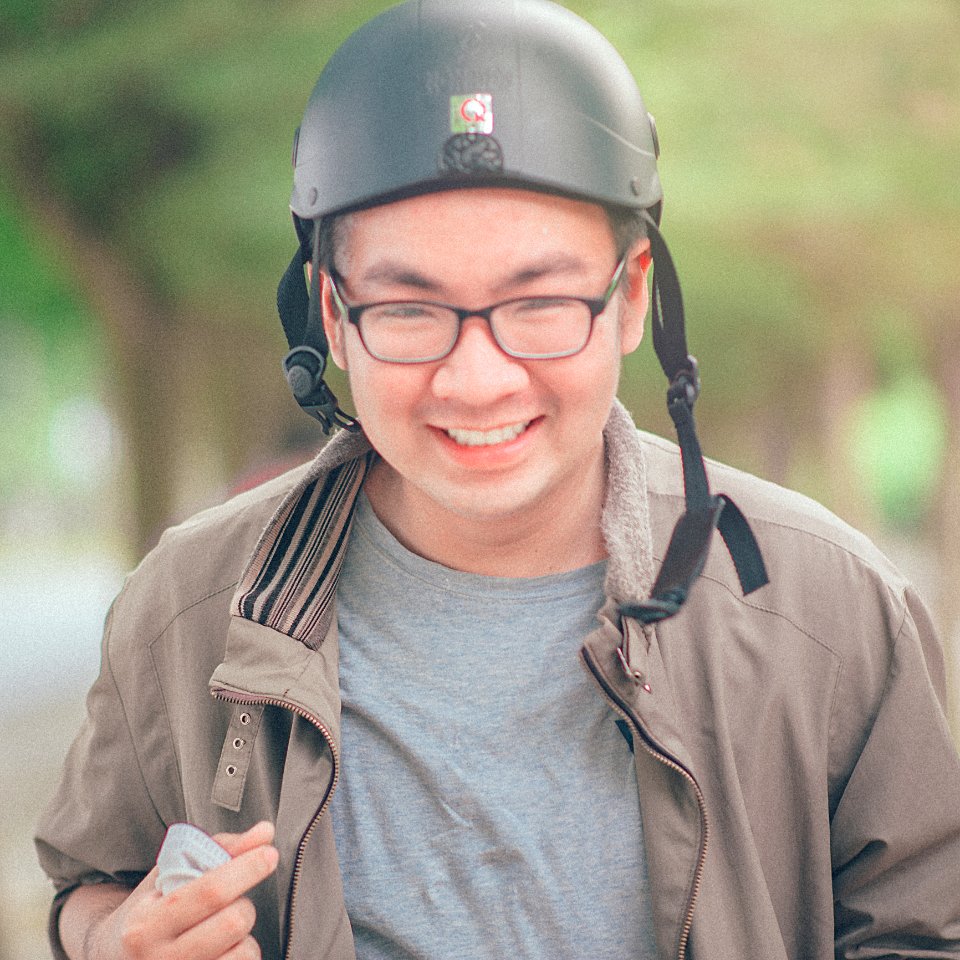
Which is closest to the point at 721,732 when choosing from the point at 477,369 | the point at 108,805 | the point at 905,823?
the point at 905,823

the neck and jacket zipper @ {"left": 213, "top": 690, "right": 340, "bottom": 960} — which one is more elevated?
the neck

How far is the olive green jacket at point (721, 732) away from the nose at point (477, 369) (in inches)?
16.0

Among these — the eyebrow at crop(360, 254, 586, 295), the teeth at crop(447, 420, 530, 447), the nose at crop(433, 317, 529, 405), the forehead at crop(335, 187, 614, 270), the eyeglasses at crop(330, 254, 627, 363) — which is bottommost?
the teeth at crop(447, 420, 530, 447)

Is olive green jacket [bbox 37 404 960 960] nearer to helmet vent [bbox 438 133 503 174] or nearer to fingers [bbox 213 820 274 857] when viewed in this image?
fingers [bbox 213 820 274 857]

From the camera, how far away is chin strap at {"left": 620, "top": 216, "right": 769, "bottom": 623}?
2330 mm

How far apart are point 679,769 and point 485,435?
663mm

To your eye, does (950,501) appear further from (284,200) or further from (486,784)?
(486,784)

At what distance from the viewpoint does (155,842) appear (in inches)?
110

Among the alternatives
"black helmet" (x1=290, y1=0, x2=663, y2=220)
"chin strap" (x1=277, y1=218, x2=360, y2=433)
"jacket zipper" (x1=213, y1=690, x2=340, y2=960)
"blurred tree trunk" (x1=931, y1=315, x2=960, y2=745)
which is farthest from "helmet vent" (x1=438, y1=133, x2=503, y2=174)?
"blurred tree trunk" (x1=931, y1=315, x2=960, y2=745)

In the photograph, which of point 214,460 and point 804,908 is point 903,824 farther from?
point 214,460

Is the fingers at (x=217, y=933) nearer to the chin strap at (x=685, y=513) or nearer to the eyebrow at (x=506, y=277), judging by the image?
the chin strap at (x=685, y=513)

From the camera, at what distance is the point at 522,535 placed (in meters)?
2.62

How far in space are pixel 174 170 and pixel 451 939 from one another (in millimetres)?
4086

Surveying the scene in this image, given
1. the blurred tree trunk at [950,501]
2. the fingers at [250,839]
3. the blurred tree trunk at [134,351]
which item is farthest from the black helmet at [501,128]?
the blurred tree trunk at [950,501]
